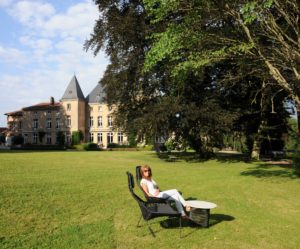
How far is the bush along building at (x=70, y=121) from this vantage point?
2968 inches

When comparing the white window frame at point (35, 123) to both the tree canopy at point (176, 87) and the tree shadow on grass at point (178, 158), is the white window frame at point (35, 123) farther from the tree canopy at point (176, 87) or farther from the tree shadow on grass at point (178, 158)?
the tree canopy at point (176, 87)

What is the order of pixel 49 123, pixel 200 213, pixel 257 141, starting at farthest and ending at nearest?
1. pixel 49 123
2. pixel 257 141
3. pixel 200 213

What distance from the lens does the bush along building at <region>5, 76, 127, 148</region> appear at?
247 feet

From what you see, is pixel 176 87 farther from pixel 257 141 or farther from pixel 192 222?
pixel 192 222

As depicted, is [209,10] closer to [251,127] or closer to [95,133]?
[251,127]

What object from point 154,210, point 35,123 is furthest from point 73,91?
point 154,210

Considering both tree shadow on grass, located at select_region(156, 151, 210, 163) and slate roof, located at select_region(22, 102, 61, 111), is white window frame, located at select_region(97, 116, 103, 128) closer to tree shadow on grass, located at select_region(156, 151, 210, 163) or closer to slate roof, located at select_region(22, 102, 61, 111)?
slate roof, located at select_region(22, 102, 61, 111)

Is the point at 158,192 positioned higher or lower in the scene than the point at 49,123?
lower

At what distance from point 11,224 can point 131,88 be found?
18.8 m

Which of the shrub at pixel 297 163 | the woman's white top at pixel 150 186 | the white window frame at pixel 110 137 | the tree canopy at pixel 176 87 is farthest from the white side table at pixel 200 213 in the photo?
the white window frame at pixel 110 137

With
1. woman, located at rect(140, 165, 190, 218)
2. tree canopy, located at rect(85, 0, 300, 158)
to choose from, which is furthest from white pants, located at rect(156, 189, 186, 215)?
tree canopy, located at rect(85, 0, 300, 158)

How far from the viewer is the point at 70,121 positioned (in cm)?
7581

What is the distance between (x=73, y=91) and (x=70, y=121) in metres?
6.10

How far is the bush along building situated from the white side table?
66.1m
